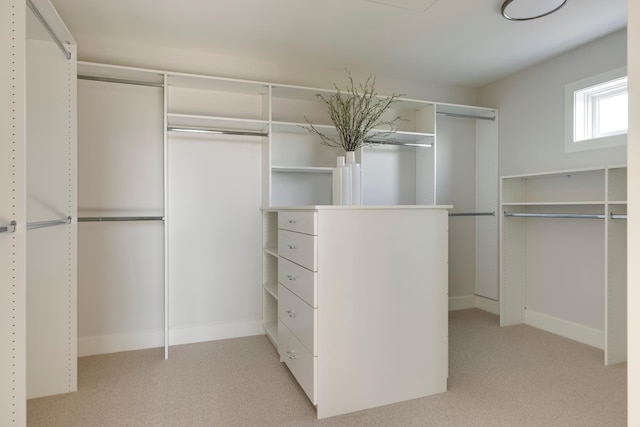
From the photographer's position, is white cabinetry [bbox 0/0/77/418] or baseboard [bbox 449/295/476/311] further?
baseboard [bbox 449/295/476/311]

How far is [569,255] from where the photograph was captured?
2.97 meters

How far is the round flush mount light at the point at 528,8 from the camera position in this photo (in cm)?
211

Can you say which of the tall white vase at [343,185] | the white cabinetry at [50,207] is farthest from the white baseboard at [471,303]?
the white cabinetry at [50,207]

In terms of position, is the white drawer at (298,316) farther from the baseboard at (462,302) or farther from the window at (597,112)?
the window at (597,112)

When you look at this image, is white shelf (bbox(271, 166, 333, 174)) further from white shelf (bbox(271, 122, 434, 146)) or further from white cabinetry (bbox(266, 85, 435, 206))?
white shelf (bbox(271, 122, 434, 146))

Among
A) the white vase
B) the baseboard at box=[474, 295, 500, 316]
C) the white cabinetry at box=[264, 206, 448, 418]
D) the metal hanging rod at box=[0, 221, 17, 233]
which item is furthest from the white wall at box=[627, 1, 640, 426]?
the baseboard at box=[474, 295, 500, 316]

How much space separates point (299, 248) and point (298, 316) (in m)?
0.39

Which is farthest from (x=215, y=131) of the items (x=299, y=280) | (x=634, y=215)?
(x=634, y=215)

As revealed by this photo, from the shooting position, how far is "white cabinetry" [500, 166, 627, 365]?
2434 mm

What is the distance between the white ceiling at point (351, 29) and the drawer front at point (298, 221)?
1.33 meters

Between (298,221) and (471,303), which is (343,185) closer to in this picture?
(298,221)

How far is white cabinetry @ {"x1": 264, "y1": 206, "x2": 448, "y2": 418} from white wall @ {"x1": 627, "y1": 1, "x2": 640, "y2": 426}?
1.01 m

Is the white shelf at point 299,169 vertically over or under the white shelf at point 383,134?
under

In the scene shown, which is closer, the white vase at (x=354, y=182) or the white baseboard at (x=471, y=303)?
the white vase at (x=354, y=182)
